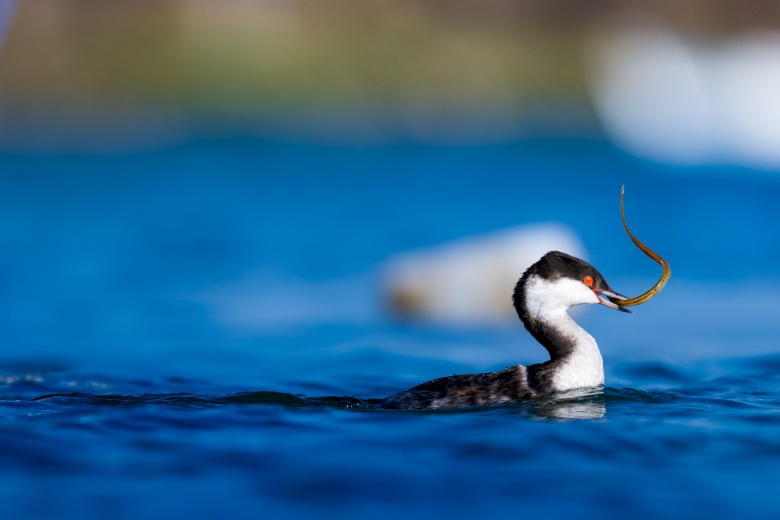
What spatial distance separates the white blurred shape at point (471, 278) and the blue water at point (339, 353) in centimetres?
36

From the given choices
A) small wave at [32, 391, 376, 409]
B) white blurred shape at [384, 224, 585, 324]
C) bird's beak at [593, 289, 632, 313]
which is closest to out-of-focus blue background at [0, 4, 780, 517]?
white blurred shape at [384, 224, 585, 324]

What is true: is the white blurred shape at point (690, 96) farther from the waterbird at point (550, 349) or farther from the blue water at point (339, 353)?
the waterbird at point (550, 349)

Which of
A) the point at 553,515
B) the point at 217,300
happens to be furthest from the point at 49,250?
the point at 553,515

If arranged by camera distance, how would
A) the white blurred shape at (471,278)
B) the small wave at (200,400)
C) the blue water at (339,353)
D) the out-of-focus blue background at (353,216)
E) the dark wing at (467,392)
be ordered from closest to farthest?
the blue water at (339,353), the out-of-focus blue background at (353,216), the dark wing at (467,392), the small wave at (200,400), the white blurred shape at (471,278)

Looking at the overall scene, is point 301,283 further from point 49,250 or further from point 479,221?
point 479,221

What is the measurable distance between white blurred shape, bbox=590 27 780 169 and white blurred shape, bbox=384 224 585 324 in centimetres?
1526

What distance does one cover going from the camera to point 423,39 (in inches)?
1635

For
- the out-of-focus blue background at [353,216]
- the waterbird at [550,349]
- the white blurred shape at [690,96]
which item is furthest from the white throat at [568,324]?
the white blurred shape at [690,96]

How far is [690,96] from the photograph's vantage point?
109 ft

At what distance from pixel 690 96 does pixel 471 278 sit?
2201 centimetres

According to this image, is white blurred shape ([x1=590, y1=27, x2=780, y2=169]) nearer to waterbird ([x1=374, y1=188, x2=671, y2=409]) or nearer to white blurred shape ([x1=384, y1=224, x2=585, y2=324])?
white blurred shape ([x1=384, y1=224, x2=585, y2=324])

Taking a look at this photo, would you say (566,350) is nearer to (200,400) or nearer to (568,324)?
(568,324)

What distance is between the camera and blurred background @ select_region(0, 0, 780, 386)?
40.5 feet

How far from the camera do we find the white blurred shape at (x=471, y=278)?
1305 cm
